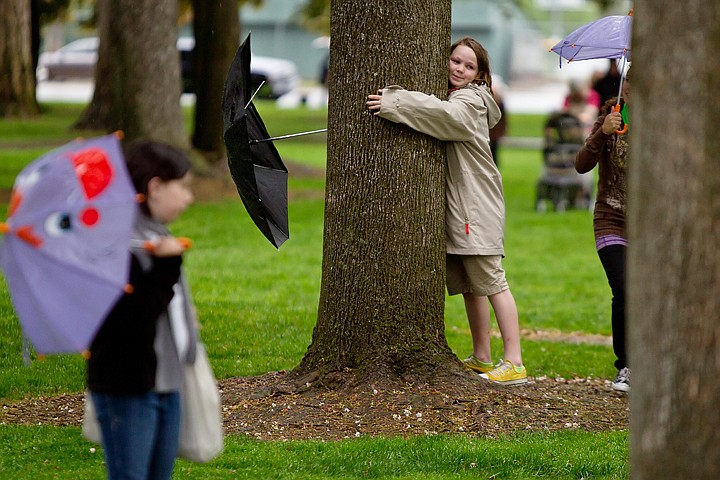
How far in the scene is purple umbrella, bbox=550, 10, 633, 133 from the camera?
634 cm

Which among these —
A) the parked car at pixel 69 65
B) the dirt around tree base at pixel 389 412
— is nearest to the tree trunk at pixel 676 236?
the dirt around tree base at pixel 389 412

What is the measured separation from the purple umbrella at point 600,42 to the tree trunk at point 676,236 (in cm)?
338

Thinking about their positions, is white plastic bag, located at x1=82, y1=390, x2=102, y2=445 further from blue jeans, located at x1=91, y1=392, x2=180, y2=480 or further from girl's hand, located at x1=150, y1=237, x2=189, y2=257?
girl's hand, located at x1=150, y1=237, x2=189, y2=257

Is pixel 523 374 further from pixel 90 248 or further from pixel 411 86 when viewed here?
pixel 90 248

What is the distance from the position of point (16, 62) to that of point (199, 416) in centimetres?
2309

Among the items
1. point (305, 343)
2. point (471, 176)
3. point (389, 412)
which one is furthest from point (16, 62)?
point (389, 412)

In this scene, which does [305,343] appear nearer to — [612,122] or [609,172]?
[609,172]

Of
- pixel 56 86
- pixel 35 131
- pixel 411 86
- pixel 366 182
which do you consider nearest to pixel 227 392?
pixel 366 182

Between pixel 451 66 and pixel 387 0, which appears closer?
pixel 387 0

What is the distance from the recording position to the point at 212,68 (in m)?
16.2

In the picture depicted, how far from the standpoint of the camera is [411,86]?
5461 mm

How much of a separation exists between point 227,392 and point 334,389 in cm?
67

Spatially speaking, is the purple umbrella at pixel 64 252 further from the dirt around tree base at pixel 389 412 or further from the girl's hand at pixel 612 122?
the girl's hand at pixel 612 122

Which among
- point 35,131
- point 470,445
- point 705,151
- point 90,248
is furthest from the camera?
point 35,131
